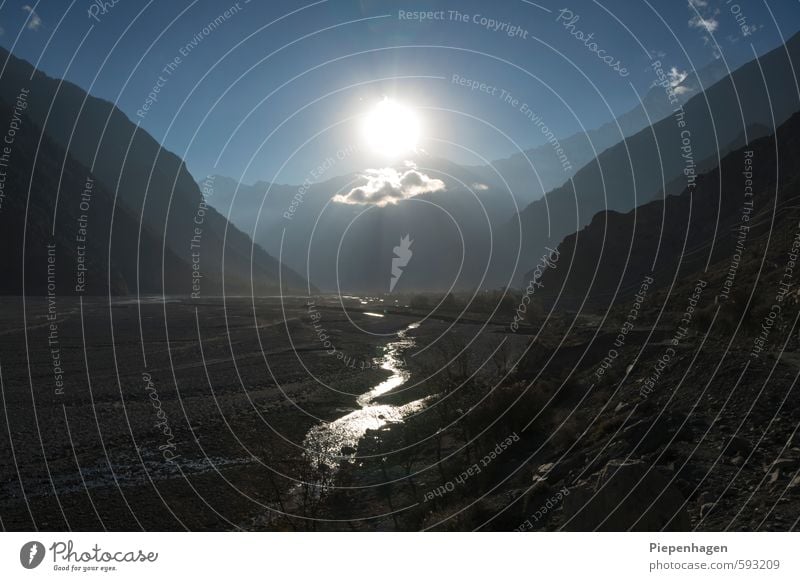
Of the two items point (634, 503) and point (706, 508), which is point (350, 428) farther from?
point (706, 508)

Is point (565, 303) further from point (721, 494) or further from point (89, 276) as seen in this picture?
point (89, 276)

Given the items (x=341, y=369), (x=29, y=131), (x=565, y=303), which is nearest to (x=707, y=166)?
(x=565, y=303)

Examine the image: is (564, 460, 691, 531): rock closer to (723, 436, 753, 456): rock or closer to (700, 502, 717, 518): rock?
(700, 502, 717, 518): rock

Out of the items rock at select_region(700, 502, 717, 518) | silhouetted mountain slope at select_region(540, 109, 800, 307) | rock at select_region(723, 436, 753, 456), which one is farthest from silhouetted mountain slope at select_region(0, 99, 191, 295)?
rock at select_region(700, 502, 717, 518)

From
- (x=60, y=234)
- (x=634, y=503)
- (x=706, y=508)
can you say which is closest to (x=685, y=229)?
(x=706, y=508)

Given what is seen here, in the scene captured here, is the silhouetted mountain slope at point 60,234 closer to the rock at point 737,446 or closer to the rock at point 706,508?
the rock at point 737,446
